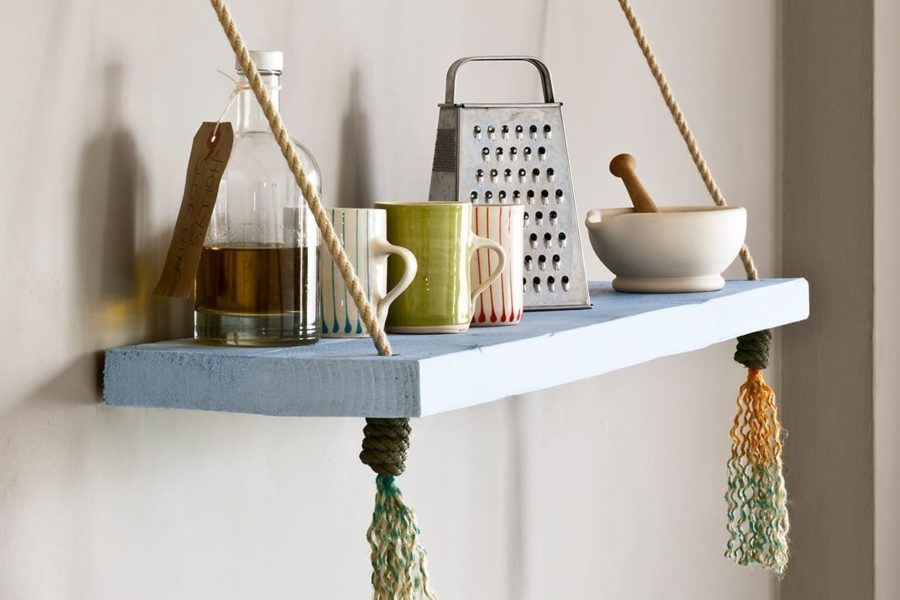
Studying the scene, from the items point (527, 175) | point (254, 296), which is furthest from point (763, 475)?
point (254, 296)

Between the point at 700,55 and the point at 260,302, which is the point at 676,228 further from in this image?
the point at 700,55

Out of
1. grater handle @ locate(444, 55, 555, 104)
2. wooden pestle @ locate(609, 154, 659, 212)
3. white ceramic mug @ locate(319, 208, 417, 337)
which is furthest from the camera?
wooden pestle @ locate(609, 154, 659, 212)

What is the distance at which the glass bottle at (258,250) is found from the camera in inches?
29.9

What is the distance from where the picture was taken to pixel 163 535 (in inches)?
33.0

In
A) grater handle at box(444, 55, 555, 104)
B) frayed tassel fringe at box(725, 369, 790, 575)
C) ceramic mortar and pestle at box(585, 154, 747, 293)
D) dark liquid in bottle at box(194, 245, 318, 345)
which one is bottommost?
frayed tassel fringe at box(725, 369, 790, 575)

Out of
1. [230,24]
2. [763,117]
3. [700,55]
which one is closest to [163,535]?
[230,24]

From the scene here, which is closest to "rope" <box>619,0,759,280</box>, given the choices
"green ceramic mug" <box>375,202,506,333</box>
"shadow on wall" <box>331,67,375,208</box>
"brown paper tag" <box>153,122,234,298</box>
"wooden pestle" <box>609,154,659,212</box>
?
"wooden pestle" <box>609,154,659,212</box>

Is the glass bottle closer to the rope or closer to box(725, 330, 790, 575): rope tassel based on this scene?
the rope

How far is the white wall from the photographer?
739 mm

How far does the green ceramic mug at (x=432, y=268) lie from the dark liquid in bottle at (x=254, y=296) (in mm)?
85

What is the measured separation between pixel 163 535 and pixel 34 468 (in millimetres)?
127

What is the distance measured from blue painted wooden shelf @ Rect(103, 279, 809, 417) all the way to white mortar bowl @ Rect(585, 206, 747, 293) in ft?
0.52

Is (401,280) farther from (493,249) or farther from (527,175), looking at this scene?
(527,175)

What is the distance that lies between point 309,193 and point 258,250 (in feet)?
0.26
